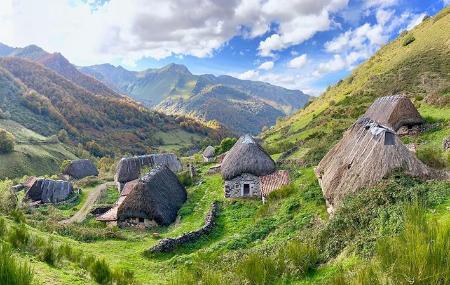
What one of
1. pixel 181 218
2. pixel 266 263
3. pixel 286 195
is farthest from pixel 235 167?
pixel 266 263

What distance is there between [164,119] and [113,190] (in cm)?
13615

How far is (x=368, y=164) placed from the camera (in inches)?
649

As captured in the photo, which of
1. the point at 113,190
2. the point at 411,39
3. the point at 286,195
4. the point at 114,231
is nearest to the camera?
the point at 286,195

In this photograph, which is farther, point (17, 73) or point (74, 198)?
point (17, 73)

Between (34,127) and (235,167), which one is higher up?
(34,127)

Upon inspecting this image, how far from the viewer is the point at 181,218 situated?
96.7 ft

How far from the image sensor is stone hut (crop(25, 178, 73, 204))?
47.6m

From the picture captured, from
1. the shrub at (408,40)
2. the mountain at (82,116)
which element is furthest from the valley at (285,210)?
the mountain at (82,116)

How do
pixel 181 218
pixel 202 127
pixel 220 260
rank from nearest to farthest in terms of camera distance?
pixel 220 260, pixel 181 218, pixel 202 127

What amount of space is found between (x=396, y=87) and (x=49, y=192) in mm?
49701

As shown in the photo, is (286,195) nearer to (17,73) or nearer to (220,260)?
(220,260)

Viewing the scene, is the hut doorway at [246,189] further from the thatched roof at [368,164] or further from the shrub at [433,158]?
the shrub at [433,158]

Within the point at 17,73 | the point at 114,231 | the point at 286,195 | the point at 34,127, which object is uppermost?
the point at 17,73

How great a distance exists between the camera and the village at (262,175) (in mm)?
16391
